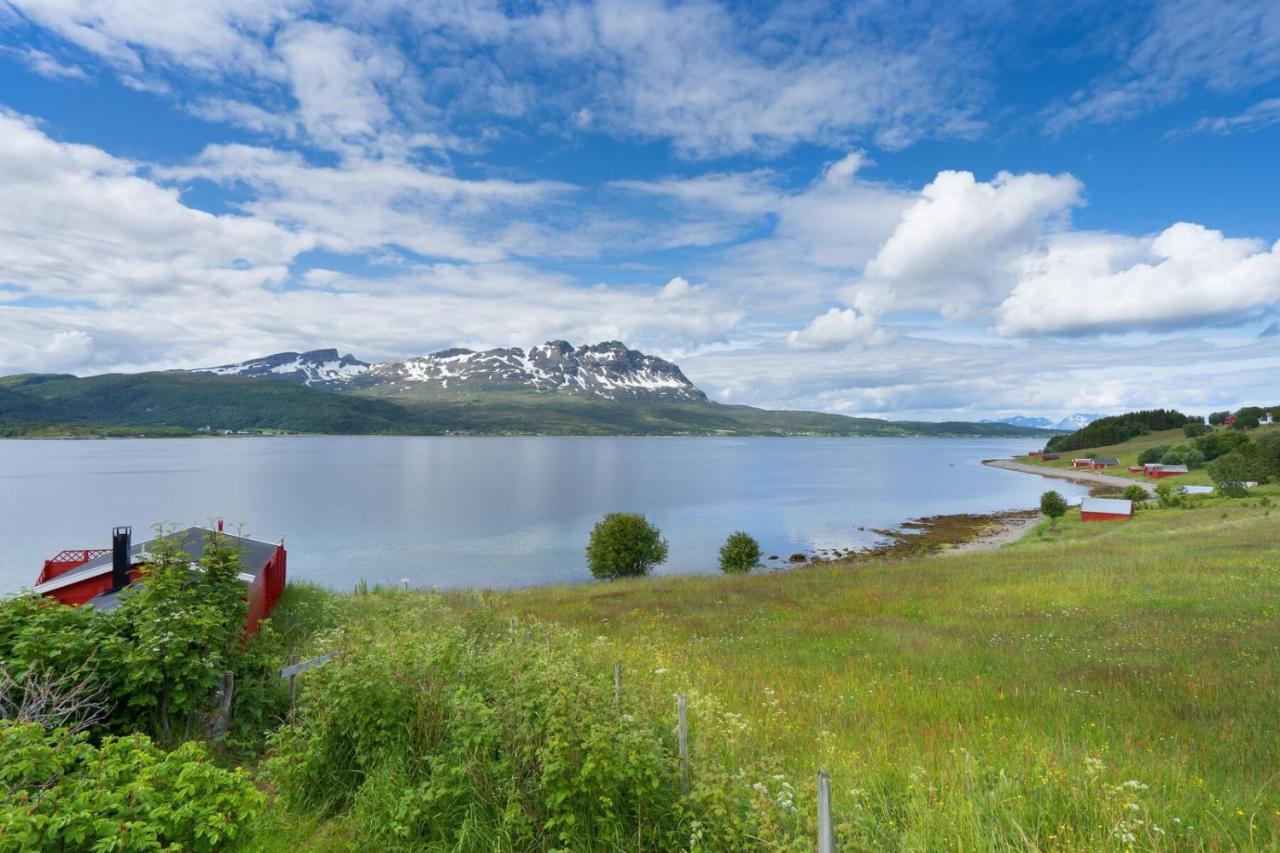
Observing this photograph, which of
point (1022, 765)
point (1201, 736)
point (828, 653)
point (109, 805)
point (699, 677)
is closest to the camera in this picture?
point (109, 805)

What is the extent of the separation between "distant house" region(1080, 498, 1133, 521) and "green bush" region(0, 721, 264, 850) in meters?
82.0

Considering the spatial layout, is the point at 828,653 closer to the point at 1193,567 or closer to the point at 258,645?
the point at 258,645

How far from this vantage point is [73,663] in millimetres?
8484

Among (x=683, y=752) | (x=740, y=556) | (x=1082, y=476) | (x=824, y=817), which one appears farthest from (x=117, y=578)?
(x=1082, y=476)

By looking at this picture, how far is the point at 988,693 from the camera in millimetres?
10727

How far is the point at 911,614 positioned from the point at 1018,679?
8451 mm

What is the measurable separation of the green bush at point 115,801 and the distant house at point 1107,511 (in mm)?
81979

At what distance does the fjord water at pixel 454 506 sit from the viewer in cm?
5666

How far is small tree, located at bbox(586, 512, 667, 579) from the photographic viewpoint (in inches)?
1849

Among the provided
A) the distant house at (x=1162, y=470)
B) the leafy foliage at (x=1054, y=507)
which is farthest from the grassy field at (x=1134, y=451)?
the leafy foliage at (x=1054, y=507)

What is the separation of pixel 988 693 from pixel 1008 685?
94 centimetres

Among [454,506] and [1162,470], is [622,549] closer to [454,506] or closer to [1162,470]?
[454,506]

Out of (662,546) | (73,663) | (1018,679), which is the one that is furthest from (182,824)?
(662,546)

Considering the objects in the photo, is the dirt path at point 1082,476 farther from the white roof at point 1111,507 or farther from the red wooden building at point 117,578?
the red wooden building at point 117,578
